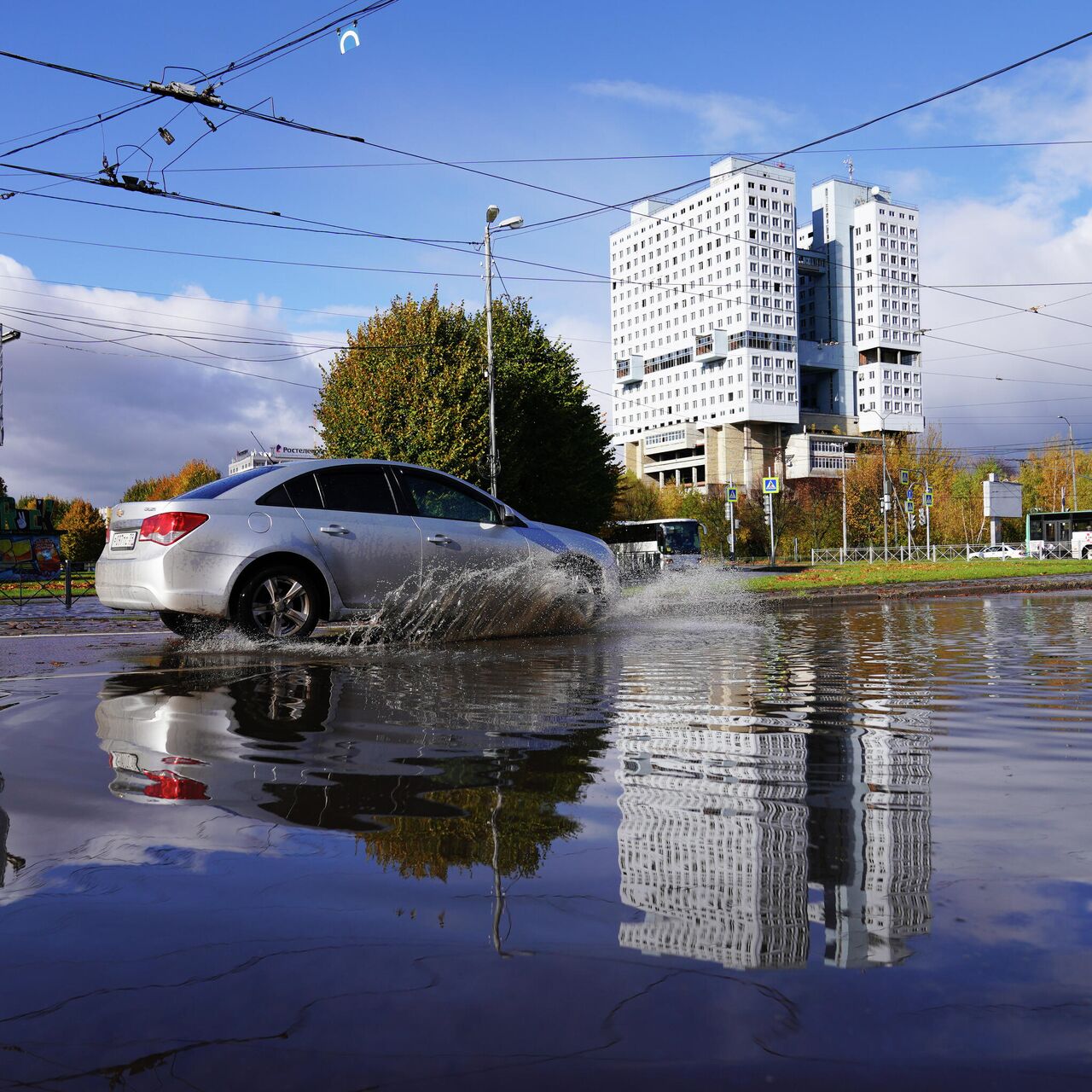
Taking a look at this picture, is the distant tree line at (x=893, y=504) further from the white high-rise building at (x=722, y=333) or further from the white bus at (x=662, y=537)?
the white high-rise building at (x=722, y=333)

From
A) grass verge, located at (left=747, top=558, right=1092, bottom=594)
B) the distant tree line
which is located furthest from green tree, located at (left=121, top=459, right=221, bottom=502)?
grass verge, located at (left=747, top=558, right=1092, bottom=594)

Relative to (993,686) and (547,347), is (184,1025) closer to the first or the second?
(993,686)

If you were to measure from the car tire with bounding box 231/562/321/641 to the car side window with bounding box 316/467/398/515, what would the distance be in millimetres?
746

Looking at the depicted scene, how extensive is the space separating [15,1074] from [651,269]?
159 meters

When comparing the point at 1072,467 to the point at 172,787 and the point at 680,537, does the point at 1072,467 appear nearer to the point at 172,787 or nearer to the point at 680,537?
the point at 680,537

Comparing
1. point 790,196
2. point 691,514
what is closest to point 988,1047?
point 691,514

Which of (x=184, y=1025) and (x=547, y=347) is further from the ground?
(x=547, y=347)

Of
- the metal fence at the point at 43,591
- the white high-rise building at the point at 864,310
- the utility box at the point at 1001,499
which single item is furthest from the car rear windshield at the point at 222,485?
the white high-rise building at the point at 864,310

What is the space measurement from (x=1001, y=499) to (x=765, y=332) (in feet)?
237

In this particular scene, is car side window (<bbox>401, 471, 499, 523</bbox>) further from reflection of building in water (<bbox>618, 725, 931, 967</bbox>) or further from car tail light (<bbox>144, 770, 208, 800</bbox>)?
car tail light (<bbox>144, 770, 208, 800</bbox>)

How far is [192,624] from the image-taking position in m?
9.51

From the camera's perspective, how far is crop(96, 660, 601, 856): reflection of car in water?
10.7 ft

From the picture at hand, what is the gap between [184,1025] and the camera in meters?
1.81

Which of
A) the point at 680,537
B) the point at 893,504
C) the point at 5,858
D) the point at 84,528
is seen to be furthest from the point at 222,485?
the point at 84,528
